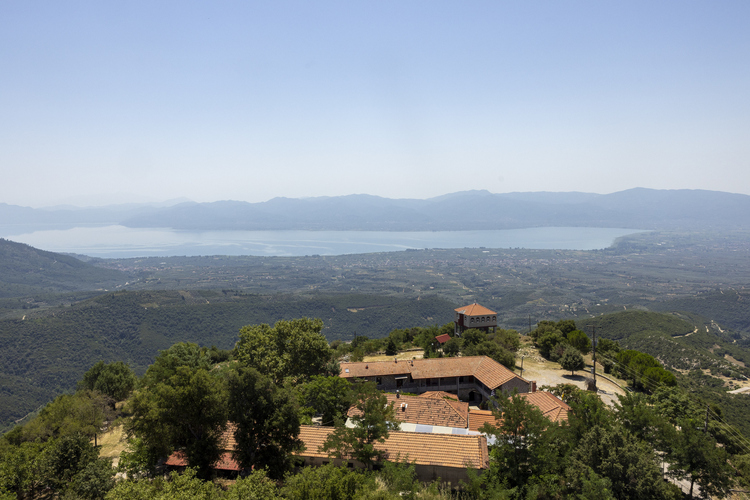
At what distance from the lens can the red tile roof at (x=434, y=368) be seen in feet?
91.3

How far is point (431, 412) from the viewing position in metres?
21.5

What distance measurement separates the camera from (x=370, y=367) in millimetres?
30016

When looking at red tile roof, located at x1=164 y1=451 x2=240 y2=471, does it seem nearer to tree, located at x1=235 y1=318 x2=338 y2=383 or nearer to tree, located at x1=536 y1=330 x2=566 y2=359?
tree, located at x1=235 y1=318 x2=338 y2=383

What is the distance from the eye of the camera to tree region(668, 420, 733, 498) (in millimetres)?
14977

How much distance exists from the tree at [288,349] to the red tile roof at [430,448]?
27.0 feet

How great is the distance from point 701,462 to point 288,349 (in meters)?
22.3

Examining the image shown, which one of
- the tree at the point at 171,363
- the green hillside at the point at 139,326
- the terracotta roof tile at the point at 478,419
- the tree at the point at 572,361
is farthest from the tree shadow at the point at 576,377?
the green hillside at the point at 139,326

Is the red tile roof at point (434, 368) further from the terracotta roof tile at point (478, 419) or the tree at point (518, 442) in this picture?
the tree at point (518, 442)

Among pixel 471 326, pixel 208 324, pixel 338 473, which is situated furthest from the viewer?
pixel 208 324

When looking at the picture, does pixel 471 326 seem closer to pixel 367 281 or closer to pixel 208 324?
pixel 208 324

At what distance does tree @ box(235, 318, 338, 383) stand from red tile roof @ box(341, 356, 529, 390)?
3.03 metres

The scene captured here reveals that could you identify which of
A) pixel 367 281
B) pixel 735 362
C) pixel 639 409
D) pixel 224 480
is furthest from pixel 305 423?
pixel 367 281

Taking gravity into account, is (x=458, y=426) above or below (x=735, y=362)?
above

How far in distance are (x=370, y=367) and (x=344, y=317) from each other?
86380 millimetres
